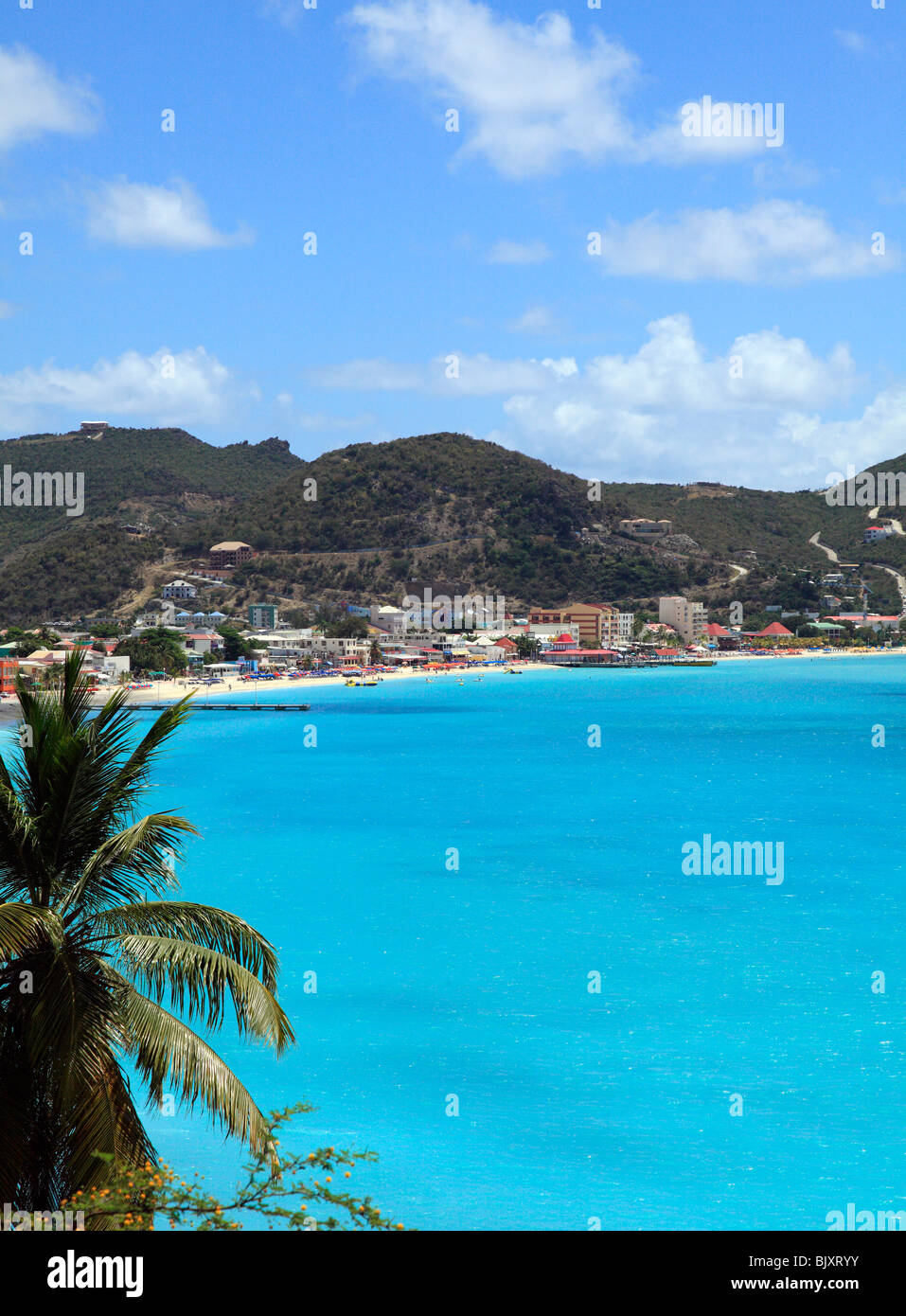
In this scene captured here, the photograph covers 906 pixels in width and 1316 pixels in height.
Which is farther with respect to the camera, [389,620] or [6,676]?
[389,620]

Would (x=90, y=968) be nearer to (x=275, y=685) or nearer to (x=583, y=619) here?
(x=275, y=685)

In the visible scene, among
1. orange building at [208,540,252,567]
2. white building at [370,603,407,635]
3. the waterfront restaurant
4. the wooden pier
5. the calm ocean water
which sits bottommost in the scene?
the calm ocean water

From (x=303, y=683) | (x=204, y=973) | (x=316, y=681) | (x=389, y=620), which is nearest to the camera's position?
(x=204, y=973)

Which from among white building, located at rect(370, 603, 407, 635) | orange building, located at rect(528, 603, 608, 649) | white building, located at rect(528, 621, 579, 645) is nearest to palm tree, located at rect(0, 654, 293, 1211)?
white building, located at rect(370, 603, 407, 635)

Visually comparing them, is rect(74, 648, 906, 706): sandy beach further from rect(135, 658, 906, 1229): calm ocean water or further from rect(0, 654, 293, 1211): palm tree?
rect(0, 654, 293, 1211): palm tree

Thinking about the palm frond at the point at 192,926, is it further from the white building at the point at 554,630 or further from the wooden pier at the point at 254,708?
the white building at the point at 554,630

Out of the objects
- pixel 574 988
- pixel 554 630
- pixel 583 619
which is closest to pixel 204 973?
pixel 574 988

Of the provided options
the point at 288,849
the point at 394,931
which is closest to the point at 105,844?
the point at 394,931
